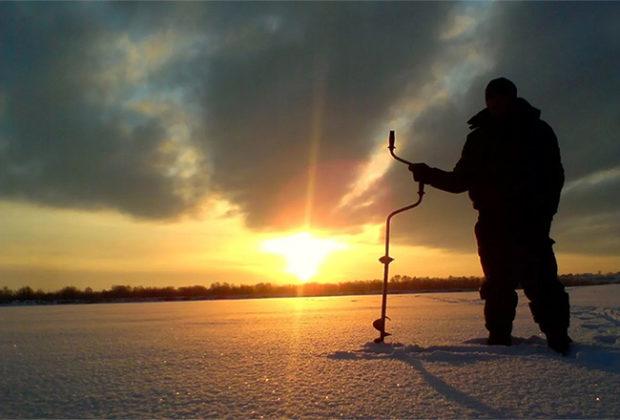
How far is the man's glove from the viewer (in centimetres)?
318

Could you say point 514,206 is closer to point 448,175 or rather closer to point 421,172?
point 448,175

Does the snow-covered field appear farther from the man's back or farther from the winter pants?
the man's back

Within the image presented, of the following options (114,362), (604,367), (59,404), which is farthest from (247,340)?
(604,367)

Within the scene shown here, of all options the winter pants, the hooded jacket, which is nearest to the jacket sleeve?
the hooded jacket

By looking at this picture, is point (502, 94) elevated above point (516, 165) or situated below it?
above

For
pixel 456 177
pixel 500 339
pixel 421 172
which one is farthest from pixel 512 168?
pixel 500 339

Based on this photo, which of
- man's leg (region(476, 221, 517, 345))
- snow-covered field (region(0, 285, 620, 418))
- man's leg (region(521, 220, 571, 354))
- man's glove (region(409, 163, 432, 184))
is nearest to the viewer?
snow-covered field (region(0, 285, 620, 418))

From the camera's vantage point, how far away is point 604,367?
2117 mm

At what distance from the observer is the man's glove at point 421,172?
3.18m

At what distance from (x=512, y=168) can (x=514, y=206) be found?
236 mm

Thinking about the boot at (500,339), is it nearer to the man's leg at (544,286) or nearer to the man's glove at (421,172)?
the man's leg at (544,286)

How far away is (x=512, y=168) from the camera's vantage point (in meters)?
2.95

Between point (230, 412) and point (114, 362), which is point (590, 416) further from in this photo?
point (114, 362)

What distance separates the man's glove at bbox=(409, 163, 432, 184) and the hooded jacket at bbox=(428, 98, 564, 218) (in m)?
0.02
